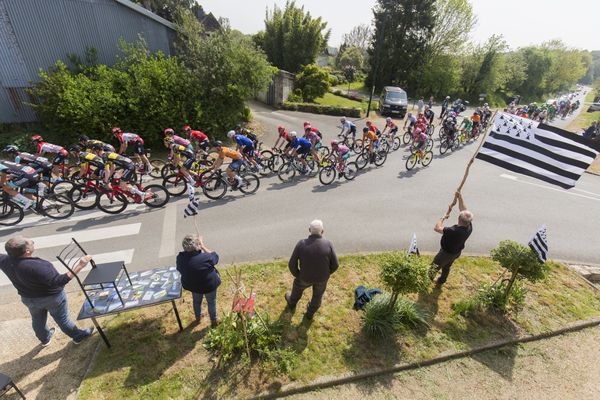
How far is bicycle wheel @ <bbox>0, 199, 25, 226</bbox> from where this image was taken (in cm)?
770

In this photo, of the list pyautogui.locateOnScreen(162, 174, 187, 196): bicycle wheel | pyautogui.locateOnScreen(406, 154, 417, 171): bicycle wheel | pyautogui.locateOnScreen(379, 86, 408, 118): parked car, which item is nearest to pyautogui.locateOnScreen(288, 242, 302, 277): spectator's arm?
pyautogui.locateOnScreen(162, 174, 187, 196): bicycle wheel

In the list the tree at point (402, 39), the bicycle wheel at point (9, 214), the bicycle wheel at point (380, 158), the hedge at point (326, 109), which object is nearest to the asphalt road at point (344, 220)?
the bicycle wheel at point (9, 214)

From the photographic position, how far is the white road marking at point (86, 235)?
7148mm

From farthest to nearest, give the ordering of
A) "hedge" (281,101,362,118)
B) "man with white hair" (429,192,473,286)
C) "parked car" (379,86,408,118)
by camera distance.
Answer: "parked car" (379,86,408,118) < "hedge" (281,101,362,118) < "man with white hair" (429,192,473,286)

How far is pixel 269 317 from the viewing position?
514 centimetres

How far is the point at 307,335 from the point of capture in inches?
198

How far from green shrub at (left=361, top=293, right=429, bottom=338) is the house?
1603cm

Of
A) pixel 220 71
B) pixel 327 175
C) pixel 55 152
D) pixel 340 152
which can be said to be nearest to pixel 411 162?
pixel 340 152

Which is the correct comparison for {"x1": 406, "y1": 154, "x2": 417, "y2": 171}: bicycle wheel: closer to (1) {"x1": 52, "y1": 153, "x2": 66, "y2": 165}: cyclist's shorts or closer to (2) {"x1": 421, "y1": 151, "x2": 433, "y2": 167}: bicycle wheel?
(2) {"x1": 421, "y1": 151, "x2": 433, "y2": 167}: bicycle wheel

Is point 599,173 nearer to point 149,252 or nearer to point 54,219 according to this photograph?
point 149,252

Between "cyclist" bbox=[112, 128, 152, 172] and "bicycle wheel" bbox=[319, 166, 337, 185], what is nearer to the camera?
"cyclist" bbox=[112, 128, 152, 172]

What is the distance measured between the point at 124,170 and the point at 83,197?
1483 millimetres

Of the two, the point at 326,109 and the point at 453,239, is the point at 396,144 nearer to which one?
the point at 326,109

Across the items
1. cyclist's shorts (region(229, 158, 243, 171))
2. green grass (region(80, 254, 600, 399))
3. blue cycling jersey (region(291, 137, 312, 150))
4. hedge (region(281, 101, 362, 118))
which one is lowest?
green grass (region(80, 254, 600, 399))
